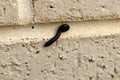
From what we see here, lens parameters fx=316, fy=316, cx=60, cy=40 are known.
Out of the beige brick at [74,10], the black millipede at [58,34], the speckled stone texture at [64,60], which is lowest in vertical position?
the speckled stone texture at [64,60]

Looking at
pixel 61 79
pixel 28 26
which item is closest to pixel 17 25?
pixel 28 26

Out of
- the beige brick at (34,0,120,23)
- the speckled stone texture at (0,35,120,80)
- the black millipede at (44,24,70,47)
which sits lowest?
the speckled stone texture at (0,35,120,80)

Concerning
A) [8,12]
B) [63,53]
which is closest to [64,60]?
[63,53]

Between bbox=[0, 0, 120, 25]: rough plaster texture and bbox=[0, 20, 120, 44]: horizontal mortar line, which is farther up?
bbox=[0, 0, 120, 25]: rough plaster texture

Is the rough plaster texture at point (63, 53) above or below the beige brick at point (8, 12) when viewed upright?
Answer: below

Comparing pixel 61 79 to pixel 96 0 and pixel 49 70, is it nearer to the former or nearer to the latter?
pixel 49 70

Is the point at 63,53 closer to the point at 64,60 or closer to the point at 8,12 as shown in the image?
the point at 64,60
